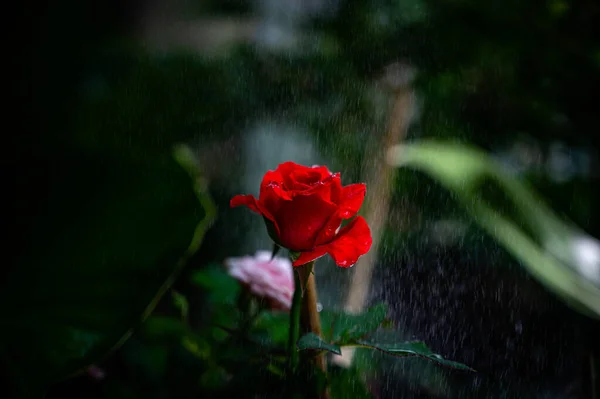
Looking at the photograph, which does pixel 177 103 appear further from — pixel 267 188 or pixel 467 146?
pixel 267 188

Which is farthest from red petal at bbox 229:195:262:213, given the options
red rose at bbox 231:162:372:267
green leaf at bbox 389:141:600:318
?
green leaf at bbox 389:141:600:318

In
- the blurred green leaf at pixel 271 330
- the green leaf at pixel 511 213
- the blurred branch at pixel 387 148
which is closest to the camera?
the blurred green leaf at pixel 271 330

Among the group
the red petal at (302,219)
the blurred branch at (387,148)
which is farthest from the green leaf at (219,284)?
the blurred branch at (387,148)

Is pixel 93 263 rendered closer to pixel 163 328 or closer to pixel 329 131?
pixel 163 328

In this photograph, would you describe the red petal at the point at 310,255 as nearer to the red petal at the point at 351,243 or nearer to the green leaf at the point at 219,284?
the red petal at the point at 351,243

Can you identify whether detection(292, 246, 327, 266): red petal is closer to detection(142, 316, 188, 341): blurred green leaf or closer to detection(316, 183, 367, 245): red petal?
detection(316, 183, 367, 245): red petal

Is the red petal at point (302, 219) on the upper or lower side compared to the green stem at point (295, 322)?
upper

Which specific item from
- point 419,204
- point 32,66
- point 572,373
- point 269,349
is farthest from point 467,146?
point 32,66
